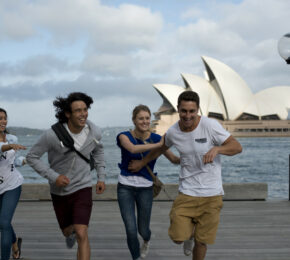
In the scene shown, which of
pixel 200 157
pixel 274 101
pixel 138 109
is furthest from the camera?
→ pixel 274 101

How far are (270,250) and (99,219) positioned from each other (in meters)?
2.19

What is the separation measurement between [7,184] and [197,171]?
1312 millimetres

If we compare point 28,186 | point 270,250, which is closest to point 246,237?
point 270,250

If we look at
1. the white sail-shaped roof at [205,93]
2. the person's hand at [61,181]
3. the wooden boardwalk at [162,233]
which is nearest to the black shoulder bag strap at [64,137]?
the person's hand at [61,181]

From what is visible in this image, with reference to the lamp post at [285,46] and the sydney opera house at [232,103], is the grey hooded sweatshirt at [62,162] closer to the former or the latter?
the lamp post at [285,46]

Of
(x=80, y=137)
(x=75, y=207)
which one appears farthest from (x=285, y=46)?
(x=75, y=207)

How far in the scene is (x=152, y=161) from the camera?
3.18 metres

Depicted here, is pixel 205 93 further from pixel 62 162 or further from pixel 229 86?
pixel 62 162

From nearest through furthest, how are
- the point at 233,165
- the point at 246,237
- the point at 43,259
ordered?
the point at 43,259, the point at 246,237, the point at 233,165

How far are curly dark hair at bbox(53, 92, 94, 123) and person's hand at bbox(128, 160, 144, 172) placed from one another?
509 mm

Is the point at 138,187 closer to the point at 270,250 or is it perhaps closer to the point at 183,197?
the point at 183,197

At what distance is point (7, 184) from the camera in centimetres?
301

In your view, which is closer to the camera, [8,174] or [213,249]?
[8,174]

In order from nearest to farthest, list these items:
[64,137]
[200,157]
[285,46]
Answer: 1. [200,157]
2. [64,137]
3. [285,46]
